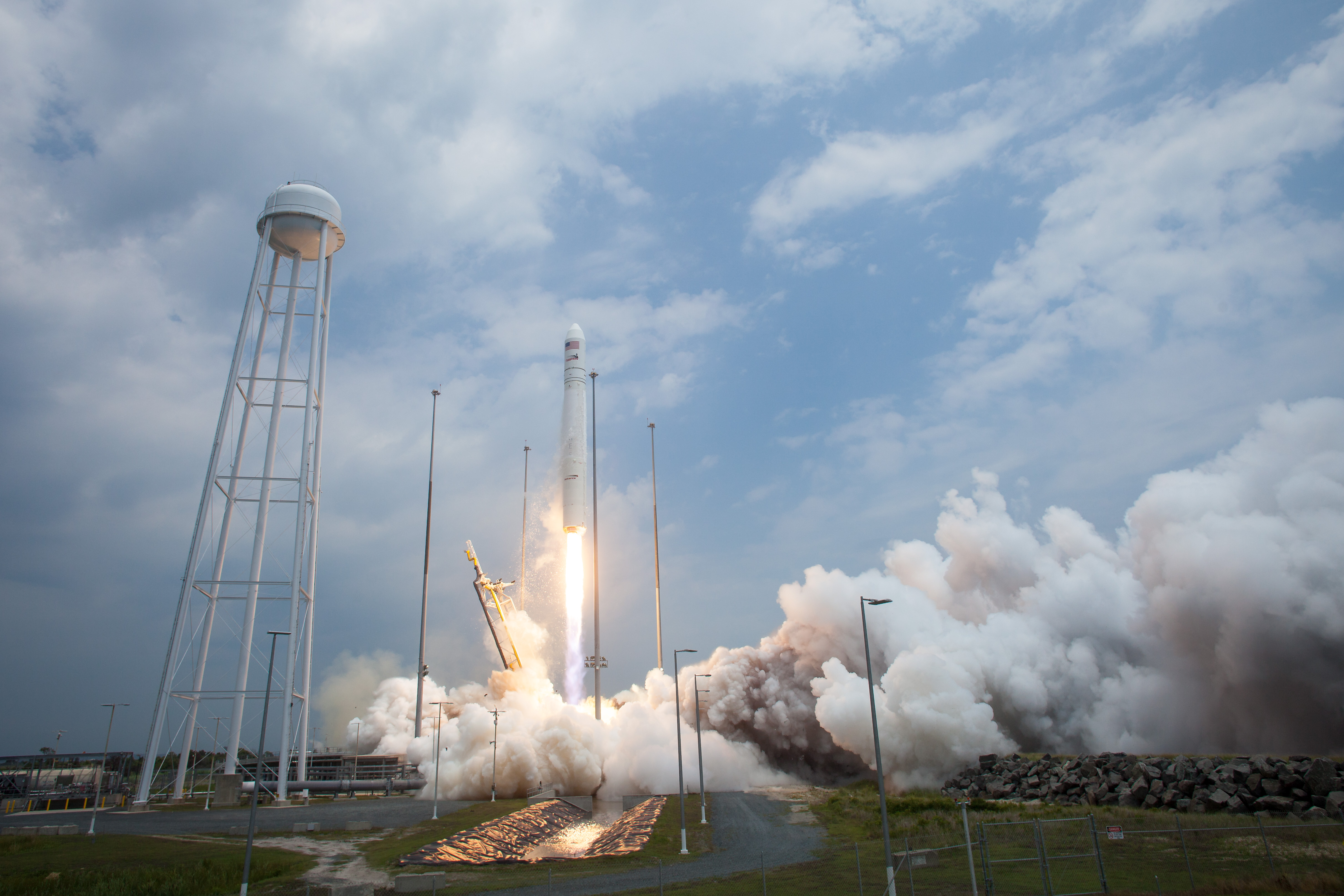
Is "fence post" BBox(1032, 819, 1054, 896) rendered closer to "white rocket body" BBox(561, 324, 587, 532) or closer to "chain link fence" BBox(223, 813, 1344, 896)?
"chain link fence" BBox(223, 813, 1344, 896)

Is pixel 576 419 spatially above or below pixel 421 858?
above

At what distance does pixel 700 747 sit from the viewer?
40.1 metres

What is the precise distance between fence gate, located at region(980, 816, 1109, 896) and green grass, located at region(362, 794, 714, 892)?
12.3 meters

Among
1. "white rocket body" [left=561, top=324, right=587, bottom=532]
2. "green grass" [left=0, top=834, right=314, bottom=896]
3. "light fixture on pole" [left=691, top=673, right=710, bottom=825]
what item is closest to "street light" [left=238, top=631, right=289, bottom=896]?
"green grass" [left=0, top=834, right=314, bottom=896]

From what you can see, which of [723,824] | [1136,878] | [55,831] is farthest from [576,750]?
[1136,878]

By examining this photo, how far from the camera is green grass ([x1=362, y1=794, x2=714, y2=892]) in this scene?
2956cm

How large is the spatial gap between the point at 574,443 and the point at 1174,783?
42.3 meters

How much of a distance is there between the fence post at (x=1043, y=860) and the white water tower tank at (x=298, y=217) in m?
55.8

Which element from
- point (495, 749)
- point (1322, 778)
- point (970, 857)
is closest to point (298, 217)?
point (495, 749)

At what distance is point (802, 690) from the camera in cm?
6456

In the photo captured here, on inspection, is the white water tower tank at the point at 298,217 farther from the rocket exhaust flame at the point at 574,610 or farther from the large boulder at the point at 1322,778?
the large boulder at the point at 1322,778

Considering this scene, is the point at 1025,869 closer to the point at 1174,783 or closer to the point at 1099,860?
the point at 1099,860

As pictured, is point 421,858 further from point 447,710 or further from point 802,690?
point 447,710

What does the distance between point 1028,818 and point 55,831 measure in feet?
154
